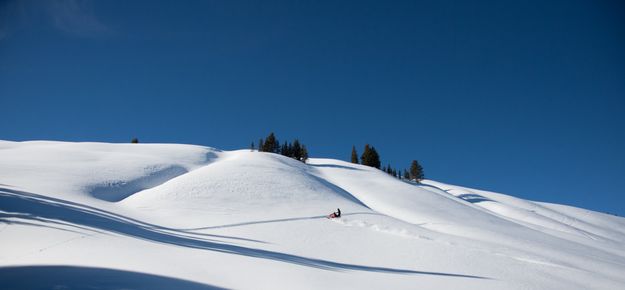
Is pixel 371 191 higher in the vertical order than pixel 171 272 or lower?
higher

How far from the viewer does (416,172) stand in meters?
72.6

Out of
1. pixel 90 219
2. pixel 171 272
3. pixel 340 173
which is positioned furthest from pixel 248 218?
pixel 340 173

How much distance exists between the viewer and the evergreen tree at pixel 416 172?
72.2m

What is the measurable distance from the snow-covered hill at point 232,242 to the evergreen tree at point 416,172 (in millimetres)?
45920

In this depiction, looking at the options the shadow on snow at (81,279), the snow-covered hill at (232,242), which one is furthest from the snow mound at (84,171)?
the shadow on snow at (81,279)

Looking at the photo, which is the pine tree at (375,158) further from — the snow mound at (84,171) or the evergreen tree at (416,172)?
the snow mound at (84,171)

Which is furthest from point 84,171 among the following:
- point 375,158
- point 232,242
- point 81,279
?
point 375,158

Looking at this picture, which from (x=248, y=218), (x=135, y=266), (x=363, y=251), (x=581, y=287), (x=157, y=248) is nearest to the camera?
(x=135, y=266)

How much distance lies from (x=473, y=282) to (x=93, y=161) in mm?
37331

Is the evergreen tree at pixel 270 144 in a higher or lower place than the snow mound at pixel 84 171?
higher

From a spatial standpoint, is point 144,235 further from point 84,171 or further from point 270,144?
point 270,144

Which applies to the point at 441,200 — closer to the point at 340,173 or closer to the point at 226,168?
the point at 340,173

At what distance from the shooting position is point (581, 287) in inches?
382

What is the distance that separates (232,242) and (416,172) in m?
68.6
